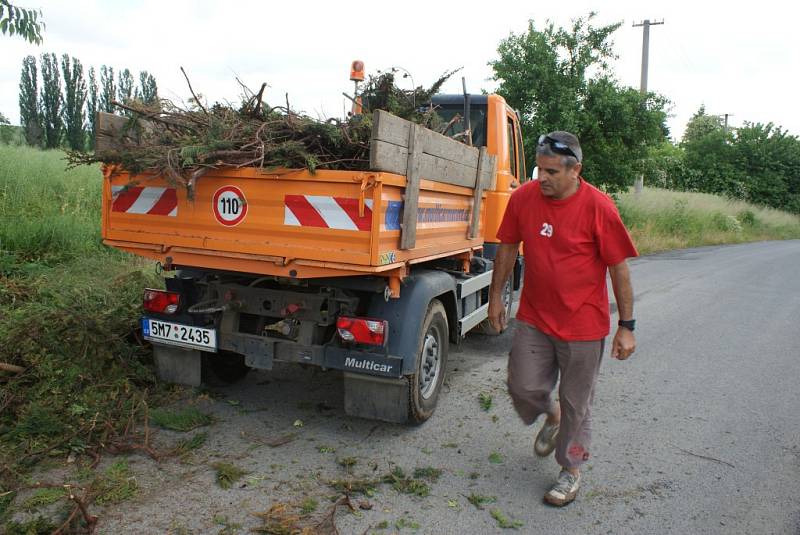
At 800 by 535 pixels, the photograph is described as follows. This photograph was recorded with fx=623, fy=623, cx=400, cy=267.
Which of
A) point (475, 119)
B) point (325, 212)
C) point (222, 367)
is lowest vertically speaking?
point (222, 367)

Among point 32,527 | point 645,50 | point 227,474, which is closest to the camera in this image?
point 32,527

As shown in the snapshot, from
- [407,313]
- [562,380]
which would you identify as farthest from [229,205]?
[562,380]

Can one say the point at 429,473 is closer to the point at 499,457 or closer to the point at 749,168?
the point at 499,457

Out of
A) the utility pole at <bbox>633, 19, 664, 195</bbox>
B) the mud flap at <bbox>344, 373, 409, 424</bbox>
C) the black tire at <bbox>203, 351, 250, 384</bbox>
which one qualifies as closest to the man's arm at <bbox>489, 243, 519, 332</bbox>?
the mud flap at <bbox>344, 373, 409, 424</bbox>

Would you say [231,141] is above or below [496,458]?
above

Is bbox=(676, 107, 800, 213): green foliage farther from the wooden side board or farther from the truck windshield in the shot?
the wooden side board

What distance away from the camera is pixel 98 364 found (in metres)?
4.33

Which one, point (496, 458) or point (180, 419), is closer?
point (496, 458)

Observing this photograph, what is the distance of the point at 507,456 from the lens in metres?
3.92

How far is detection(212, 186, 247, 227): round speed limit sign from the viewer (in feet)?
12.1

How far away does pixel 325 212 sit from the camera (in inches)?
139

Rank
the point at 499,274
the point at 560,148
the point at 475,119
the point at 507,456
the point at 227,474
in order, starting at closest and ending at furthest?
the point at 560,148 → the point at 227,474 → the point at 499,274 → the point at 507,456 → the point at 475,119

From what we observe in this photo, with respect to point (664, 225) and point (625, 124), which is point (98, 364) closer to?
point (625, 124)

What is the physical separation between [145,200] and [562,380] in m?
2.75
